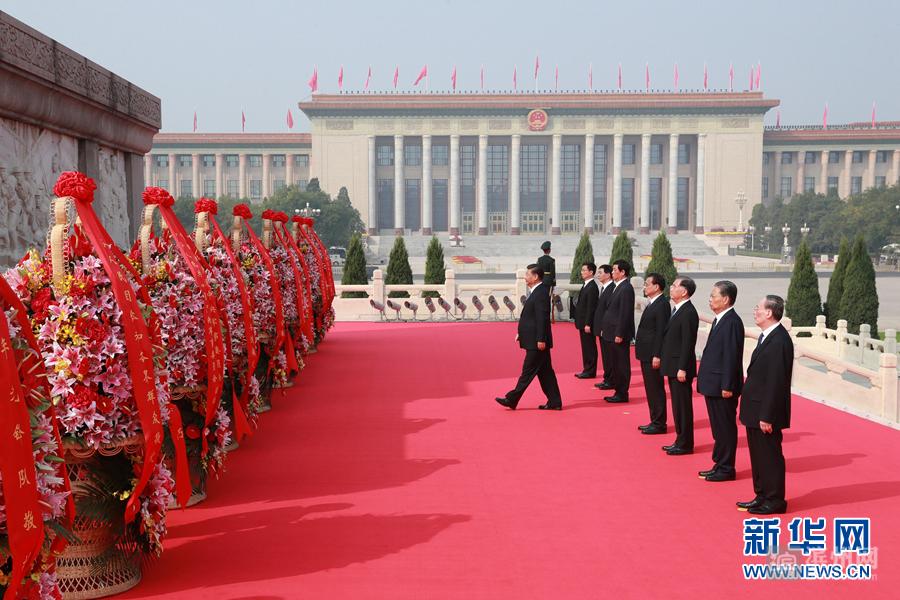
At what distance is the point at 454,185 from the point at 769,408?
6558 cm

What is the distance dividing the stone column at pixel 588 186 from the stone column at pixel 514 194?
498 centimetres

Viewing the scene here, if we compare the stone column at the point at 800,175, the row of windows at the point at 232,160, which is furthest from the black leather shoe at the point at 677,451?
the stone column at the point at 800,175

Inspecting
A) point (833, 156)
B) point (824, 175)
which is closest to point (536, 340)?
point (824, 175)

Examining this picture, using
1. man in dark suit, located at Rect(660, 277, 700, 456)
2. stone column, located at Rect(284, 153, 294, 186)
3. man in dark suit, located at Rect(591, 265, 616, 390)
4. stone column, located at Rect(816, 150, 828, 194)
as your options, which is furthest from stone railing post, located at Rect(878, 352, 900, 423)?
stone column, located at Rect(816, 150, 828, 194)

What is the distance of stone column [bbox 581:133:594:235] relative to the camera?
68.4 meters

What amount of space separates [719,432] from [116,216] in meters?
6.00

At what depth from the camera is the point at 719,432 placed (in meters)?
5.92

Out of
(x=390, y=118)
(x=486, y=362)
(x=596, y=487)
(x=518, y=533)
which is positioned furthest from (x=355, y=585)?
(x=390, y=118)

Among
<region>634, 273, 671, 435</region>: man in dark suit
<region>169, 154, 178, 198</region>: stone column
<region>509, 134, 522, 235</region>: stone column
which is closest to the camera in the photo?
<region>634, 273, 671, 435</region>: man in dark suit

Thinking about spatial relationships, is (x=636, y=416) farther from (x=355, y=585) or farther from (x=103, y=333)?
(x=103, y=333)

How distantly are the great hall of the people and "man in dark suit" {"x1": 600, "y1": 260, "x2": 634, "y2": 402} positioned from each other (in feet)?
194

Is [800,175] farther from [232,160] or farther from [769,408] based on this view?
[769,408]

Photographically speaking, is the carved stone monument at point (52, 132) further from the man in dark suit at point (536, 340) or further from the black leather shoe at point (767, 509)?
the black leather shoe at point (767, 509)

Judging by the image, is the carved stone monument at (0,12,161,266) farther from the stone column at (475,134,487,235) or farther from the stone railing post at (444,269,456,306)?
the stone column at (475,134,487,235)
